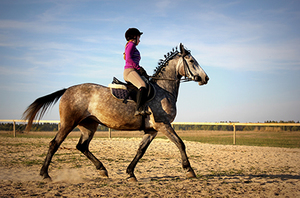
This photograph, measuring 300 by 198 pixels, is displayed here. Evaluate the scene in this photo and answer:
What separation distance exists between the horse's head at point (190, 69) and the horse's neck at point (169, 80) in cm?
15

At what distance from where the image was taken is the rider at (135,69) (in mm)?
5328

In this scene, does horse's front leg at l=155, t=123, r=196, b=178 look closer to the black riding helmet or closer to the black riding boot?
the black riding boot

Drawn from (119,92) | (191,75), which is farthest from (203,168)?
(119,92)

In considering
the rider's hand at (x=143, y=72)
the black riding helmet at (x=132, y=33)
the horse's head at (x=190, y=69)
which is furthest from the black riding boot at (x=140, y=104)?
the black riding helmet at (x=132, y=33)

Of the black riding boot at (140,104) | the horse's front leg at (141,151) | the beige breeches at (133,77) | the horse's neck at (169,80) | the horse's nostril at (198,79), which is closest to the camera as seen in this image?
the black riding boot at (140,104)

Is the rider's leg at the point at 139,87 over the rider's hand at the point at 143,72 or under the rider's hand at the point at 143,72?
under

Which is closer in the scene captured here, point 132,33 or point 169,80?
point 132,33

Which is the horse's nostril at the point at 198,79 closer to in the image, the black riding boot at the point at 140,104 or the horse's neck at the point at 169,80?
the horse's neck at the point at 169,80

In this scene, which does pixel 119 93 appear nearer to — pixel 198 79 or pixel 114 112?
pixel 114 112

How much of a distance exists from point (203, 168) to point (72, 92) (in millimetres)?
4354

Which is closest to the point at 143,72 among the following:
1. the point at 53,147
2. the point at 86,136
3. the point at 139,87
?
the point at 139,87

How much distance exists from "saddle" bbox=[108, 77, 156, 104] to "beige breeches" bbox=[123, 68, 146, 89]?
0.16 metres

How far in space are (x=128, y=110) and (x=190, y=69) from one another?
176 centimetres

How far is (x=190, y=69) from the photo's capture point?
5895mm
